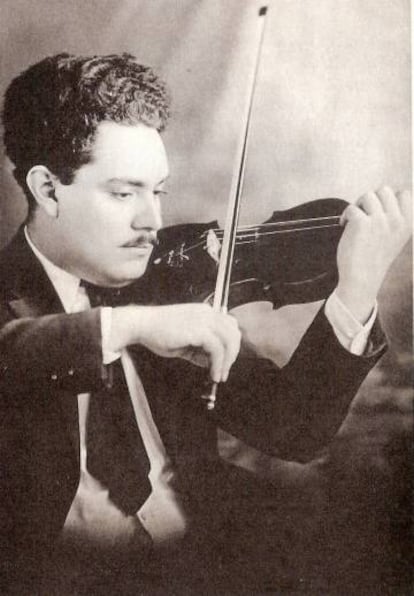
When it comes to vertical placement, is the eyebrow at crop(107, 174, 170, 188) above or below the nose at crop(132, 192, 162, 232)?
above

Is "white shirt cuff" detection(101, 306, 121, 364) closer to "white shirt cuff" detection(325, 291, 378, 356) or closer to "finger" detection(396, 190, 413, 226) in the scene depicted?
"white shirt cuff" detection(325, 291, 378, 356)

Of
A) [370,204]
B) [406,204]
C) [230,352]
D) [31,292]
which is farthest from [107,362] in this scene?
[406,204]

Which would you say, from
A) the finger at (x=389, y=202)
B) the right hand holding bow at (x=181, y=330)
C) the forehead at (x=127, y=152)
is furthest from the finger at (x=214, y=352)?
the finger at (x=389, y=202)

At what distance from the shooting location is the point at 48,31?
2602mm

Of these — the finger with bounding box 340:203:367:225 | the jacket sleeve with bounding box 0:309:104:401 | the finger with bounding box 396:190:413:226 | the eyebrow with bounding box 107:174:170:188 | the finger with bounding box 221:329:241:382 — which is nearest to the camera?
the jacket sleeve with bounding box 0:309:104:401

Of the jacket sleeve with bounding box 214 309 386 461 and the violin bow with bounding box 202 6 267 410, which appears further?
the jacket sleeve with bounding box 214 309 386 461

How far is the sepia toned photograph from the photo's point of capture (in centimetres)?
247

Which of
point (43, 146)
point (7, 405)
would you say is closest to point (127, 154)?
point (43, 146)

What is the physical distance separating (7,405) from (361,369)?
1201 mm

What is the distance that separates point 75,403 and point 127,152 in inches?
32.2

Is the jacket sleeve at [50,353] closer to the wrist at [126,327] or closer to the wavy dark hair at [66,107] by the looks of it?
the wrist at [126,327]

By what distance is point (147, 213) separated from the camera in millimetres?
2562

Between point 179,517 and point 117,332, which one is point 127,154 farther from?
point 179,517

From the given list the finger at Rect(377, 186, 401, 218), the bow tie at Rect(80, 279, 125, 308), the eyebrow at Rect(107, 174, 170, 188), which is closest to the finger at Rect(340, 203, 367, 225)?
the finger at Rect(377, 186, 401, 218)
